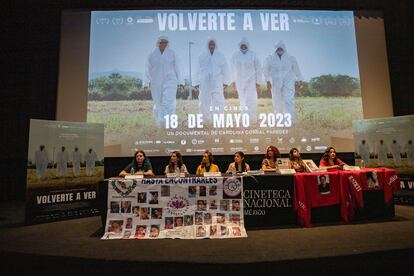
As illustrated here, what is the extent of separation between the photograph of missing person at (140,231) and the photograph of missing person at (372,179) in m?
2.74

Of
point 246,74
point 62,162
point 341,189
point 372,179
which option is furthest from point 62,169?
point 372,179

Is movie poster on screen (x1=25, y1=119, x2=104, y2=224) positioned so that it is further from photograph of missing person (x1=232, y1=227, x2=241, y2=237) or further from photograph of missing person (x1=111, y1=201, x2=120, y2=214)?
photograph of missing person (x1=232, y1=227, x2=241, y2=237)

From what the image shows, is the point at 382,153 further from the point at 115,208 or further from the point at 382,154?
the point at 115,208

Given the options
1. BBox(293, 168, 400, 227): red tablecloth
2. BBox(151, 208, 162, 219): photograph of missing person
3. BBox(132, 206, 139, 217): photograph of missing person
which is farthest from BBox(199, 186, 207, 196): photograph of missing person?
BBox(293, 168, 400, 227): red tablecloth

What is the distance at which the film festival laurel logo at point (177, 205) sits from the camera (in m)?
2.97

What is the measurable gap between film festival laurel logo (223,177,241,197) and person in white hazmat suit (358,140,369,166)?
9.38ft

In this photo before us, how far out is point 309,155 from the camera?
5.12m

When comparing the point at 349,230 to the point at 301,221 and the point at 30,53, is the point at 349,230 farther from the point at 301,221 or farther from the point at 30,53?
the point at 30,53

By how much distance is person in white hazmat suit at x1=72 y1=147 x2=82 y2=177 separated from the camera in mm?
4137

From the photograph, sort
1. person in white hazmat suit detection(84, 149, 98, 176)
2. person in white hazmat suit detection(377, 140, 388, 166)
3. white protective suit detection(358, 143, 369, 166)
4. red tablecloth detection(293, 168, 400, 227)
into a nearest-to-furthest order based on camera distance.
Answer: red tablecloth detection(293, 168, 400, 227)
person in white hazmat suit detection(84, 149, 98, 176)
person in white hazmat suit detection(377, 140, 388, 166)
white protective suit detection(358, 143, 369, 166)

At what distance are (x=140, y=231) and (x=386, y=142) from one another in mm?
4131

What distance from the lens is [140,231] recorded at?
9.56ft

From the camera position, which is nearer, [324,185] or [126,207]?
[126,207]

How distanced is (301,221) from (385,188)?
1.23m
